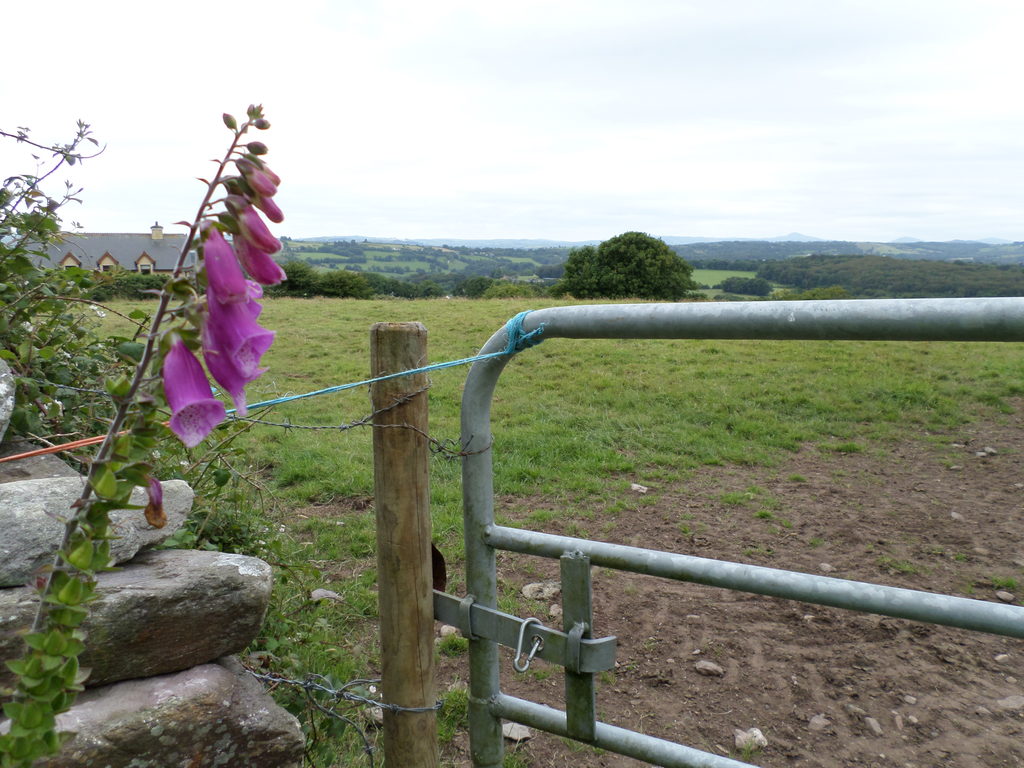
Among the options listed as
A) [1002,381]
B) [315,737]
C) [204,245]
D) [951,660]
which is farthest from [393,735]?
[1002,381]

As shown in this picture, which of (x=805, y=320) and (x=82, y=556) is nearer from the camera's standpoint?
(x=82, y=556)

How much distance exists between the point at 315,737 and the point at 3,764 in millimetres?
1790

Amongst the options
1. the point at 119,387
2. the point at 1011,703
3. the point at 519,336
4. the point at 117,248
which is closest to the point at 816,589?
the point at 519,336

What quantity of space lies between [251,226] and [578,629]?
1319 mm

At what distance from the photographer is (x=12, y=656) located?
1.80m

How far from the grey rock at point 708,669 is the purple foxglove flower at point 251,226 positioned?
10.5 ft

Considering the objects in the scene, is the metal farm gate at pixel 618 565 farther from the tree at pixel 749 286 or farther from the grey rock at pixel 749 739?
the tree at pixel 749 286

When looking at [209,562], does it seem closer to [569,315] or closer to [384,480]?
[384,480]

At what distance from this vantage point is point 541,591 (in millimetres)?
4234

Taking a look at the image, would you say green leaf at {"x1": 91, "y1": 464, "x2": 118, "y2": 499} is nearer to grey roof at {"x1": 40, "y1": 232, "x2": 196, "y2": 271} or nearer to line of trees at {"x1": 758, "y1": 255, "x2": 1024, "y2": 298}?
grey roof at {"x1": 40, "y1": 232, "x2": 196, "y2": 271}

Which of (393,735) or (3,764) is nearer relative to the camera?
(3,764)

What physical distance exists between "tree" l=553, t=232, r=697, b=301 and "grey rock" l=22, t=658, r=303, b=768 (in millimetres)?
35731

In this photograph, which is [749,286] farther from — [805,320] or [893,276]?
[805,320]

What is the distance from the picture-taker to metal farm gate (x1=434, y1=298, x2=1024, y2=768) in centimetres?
138
